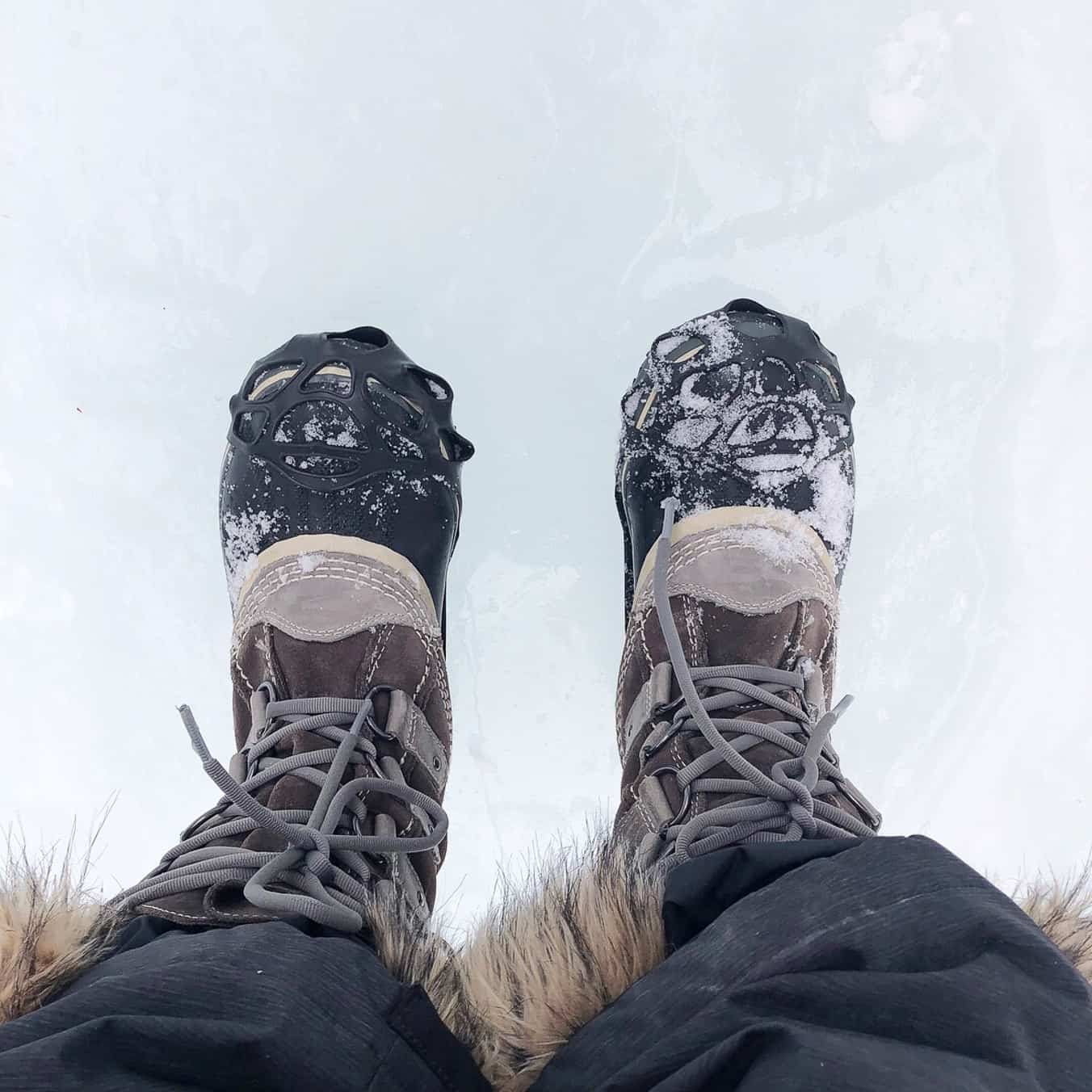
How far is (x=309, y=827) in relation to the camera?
643 millimetres

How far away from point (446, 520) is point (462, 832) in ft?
1.42

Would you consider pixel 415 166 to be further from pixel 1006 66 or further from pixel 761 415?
Result: pixel 1006 66

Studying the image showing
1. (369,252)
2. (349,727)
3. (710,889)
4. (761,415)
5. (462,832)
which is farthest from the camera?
(462,832)

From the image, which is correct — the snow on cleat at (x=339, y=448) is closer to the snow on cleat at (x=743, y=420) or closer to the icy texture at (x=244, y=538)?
the icy texture at (x=244, y=538)

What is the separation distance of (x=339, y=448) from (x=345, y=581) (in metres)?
0.12

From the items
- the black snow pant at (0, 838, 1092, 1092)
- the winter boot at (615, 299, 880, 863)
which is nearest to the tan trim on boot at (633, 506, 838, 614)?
the winter boot at (615, 299, 880, 863)

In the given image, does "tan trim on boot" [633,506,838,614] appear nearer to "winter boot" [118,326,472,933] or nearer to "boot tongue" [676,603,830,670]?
"boot tongue" [676,603,830,670]

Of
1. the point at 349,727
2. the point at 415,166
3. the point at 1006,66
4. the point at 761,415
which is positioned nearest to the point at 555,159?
the point at 415,166

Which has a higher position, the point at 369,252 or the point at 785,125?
the point at 785,125

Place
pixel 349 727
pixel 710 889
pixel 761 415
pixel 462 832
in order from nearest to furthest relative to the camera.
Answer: pixel 710 889
pixel 349 727
pixel 761 415
pixel 462 832

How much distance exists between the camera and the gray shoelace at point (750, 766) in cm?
65

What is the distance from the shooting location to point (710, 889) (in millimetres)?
524

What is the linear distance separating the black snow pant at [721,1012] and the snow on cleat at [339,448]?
0.47 m

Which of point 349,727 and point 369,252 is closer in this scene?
point 349,727
